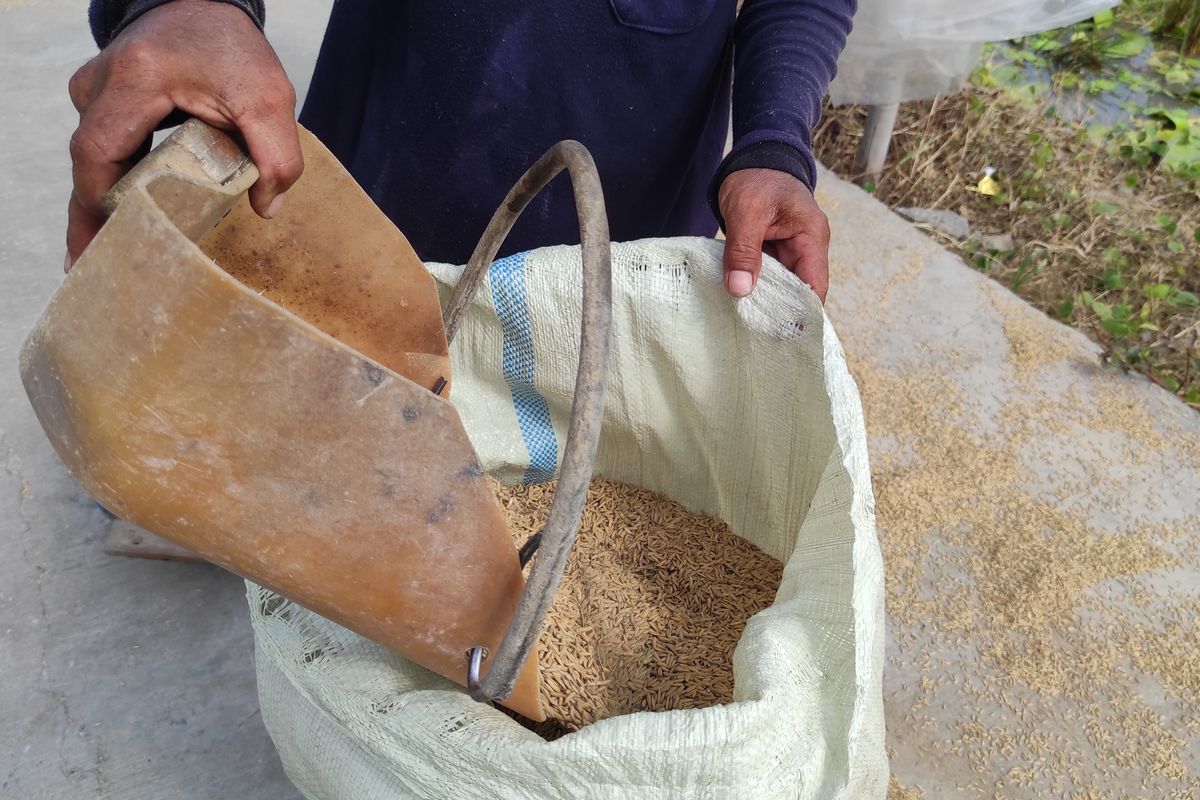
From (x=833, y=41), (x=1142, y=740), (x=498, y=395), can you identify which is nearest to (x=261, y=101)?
(x=498, y=395)

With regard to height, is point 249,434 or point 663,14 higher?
point 663,14

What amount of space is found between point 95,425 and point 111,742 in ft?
2.77

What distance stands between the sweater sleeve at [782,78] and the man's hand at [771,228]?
35 mm

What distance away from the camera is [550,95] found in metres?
1.09

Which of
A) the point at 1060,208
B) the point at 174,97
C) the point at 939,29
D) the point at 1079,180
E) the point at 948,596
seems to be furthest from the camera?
the point at 1079,180

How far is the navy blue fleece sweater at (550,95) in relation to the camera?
1.03 meters

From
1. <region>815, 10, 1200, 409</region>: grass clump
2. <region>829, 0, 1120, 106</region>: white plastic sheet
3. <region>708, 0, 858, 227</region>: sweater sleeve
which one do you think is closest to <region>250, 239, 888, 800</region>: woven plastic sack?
<region>708, 0, 858, 227</region>: sweater sleeve

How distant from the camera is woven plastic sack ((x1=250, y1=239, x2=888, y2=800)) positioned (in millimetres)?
622

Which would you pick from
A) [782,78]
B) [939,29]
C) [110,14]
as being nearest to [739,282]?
[782,78]

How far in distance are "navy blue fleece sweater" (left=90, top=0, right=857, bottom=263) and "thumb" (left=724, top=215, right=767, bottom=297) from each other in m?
0.09

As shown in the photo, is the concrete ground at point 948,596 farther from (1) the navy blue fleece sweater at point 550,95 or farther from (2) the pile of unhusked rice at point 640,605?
(1) the navy blue fleece sweater at point 550,95

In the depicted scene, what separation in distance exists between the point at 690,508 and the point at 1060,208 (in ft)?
5.59

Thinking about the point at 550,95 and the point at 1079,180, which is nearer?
the point at 550,95

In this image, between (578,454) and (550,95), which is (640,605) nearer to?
(578,454)
